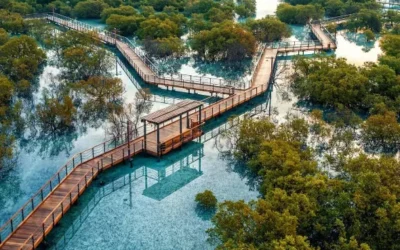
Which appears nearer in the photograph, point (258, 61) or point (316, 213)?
point (316, 213)

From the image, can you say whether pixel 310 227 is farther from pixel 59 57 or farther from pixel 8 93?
pixel 59 57

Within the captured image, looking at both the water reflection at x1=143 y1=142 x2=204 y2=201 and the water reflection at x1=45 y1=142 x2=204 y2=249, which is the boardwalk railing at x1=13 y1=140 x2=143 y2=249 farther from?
the water reflection at x1=143 y1=142 x2=204 y2=201

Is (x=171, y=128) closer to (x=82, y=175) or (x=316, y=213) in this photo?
(x=82, y=175)

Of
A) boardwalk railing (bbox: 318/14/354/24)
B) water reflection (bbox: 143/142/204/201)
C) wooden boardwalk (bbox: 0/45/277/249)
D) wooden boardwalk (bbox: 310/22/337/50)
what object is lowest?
water reflection (bbox: 143/142/204/201)

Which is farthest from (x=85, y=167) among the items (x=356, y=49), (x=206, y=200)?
(x=356, y=49)

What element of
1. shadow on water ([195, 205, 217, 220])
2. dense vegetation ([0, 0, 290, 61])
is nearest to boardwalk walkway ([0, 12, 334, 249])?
dense vegetation ([0, 0, 290, 61])

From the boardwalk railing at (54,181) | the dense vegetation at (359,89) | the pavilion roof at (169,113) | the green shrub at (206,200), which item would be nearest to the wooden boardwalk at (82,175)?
the boardwalk railing at (54,181)
